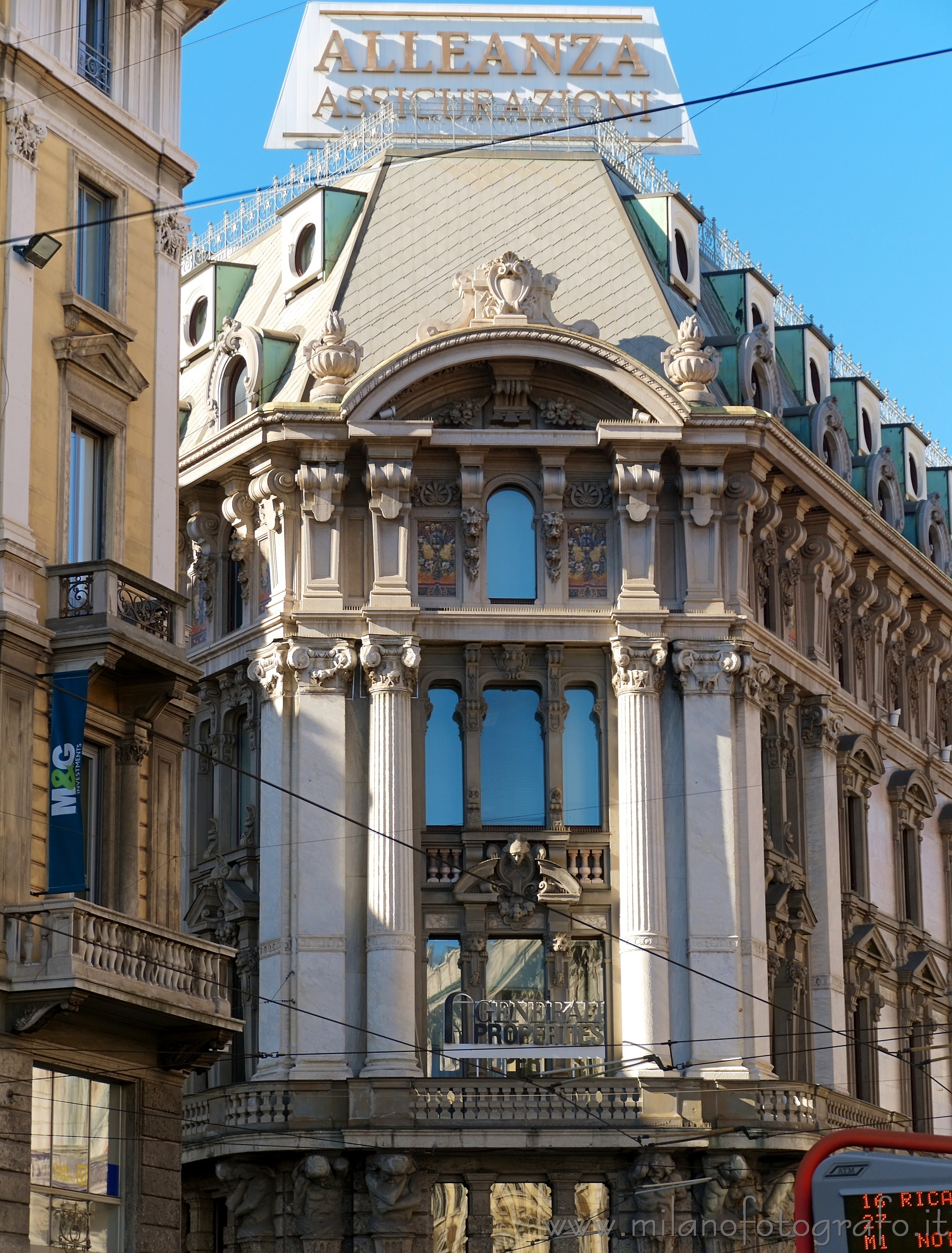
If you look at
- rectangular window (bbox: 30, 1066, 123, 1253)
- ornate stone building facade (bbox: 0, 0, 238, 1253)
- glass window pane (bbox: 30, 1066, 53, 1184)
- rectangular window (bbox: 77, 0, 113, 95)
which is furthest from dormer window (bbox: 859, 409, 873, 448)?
glass window pane (bbox: 30, 1066, 53, 1184)

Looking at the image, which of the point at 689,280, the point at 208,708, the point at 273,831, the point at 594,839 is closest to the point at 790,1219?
the point at 594,839

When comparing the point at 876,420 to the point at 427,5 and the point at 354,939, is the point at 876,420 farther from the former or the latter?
the point at 354,939

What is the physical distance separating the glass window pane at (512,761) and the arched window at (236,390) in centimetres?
821

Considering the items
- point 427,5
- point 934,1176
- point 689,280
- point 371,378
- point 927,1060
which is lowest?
point 934,1176

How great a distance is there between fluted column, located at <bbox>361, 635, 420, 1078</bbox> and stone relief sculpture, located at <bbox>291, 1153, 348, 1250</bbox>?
5.99 ft

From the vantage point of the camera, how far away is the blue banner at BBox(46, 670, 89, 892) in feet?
112

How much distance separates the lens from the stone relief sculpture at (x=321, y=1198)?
160ft

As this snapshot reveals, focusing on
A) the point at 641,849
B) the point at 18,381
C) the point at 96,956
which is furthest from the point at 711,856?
the point at 18,381

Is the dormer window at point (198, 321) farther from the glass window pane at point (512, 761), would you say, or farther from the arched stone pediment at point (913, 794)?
the arched stone pediment at point (913, 794)

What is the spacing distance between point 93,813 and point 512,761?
1764cm

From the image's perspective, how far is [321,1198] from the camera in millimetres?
49031

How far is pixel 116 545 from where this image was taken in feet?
122

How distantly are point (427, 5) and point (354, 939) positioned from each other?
2296cm

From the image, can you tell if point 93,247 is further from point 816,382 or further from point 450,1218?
point 816,382
